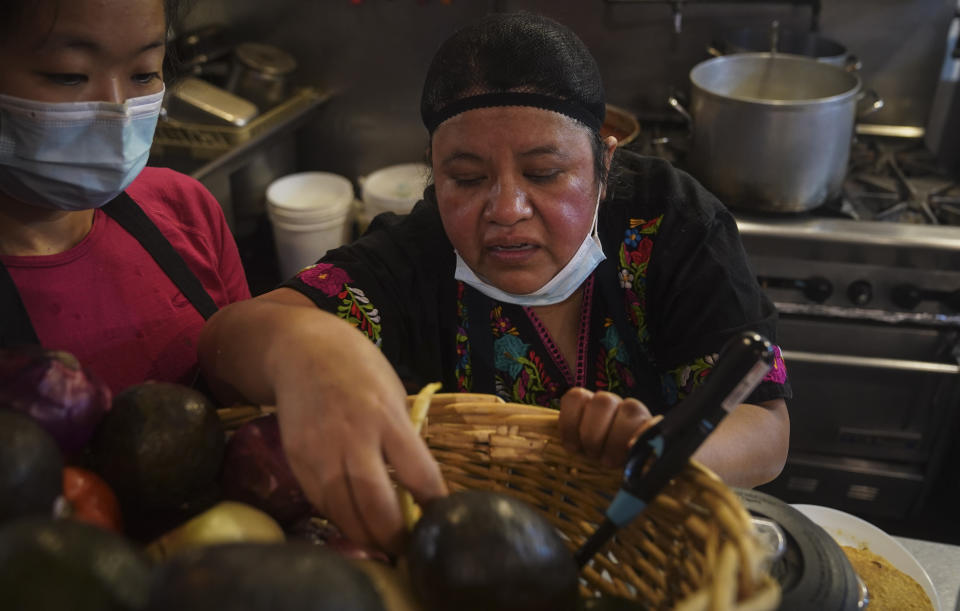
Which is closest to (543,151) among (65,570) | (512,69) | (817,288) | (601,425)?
(512,69)

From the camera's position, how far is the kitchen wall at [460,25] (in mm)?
2625

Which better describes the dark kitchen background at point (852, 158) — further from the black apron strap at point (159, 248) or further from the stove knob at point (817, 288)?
the black apron strap at point (159, 248)

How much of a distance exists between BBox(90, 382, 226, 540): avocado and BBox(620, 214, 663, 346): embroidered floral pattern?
80 centimetres

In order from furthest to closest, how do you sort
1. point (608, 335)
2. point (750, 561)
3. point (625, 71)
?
1. point (625, 71)
2. point (608, 335)
3. point (750, 561)

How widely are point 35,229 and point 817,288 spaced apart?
73.6 inches

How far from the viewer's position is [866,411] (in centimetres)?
224

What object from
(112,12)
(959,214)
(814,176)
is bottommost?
(959,214)

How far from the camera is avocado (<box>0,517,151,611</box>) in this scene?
43 cm

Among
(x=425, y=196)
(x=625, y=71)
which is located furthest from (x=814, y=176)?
(x=425, y=196)

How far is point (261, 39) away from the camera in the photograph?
9.87 feet

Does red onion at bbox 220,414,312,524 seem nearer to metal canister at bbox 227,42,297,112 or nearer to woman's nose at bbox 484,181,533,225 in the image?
woman's nose at bbox 484,181,533,225

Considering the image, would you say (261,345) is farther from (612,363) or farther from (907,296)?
(907,296)

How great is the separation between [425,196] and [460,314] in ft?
0.79

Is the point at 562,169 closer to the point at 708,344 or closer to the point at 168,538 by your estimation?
the point at 708,344
